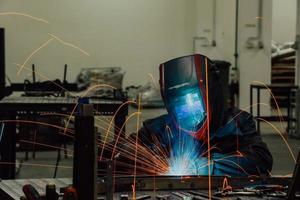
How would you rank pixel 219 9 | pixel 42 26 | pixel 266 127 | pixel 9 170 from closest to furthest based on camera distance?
pixel 9 170 → pixel 266 127 → pixel 219 9 → pixel 42 26

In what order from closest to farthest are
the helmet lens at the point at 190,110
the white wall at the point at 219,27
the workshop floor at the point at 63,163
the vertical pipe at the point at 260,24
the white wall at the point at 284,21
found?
1. the helmet lens at the point at 190,110
2. the workshop floor at the point at 63,163
3. the vertical pipe at the point at 260,24
4. the white wall at the point at 219,27
5. the white wall at the point at 284,21

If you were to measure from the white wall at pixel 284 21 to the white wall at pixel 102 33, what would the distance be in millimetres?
1986

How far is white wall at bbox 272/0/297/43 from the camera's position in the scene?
12484 mm

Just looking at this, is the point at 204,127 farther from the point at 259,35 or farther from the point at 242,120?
the point at 259,35

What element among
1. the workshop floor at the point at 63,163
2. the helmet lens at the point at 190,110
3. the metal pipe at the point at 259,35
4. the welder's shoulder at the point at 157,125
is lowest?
the workshop floor at the point at 63,163

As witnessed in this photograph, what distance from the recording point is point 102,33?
11.4 metres

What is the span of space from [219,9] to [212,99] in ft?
27.3

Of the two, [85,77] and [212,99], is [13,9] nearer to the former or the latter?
[85,77]

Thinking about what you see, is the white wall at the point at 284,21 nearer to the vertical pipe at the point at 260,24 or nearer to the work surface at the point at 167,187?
the vertical pipe at the point at 260,24

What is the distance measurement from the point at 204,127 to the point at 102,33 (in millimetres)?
9163

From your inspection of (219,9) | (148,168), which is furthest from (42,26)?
(148,168)

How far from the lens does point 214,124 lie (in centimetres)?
251

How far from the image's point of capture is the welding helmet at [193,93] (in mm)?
2381

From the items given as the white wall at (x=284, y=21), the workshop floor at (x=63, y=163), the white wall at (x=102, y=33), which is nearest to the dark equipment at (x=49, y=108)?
the workshop floor at (x=63, y=163)
